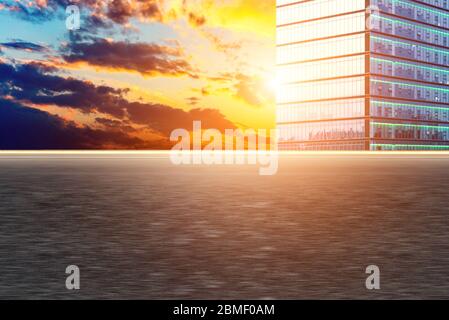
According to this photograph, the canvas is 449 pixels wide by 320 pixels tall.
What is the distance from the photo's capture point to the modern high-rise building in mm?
114812

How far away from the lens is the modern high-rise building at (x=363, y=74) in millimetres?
114812

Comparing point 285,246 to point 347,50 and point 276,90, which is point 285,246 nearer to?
point 347,50

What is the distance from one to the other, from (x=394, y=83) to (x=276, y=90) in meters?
24.5

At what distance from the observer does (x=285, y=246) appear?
756 centimetres

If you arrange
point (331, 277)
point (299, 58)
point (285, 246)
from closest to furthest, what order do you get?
point (331, 277) < point (285, 246) < point (299, 58)

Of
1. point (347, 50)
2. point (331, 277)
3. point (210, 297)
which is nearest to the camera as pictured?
point (210, 297)

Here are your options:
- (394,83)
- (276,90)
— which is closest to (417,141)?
(394,83)

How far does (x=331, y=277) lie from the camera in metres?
5.97

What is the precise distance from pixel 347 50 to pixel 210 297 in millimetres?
116293

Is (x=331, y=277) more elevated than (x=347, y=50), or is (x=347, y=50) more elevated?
(x=347, y=50)

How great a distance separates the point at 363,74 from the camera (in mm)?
114250
